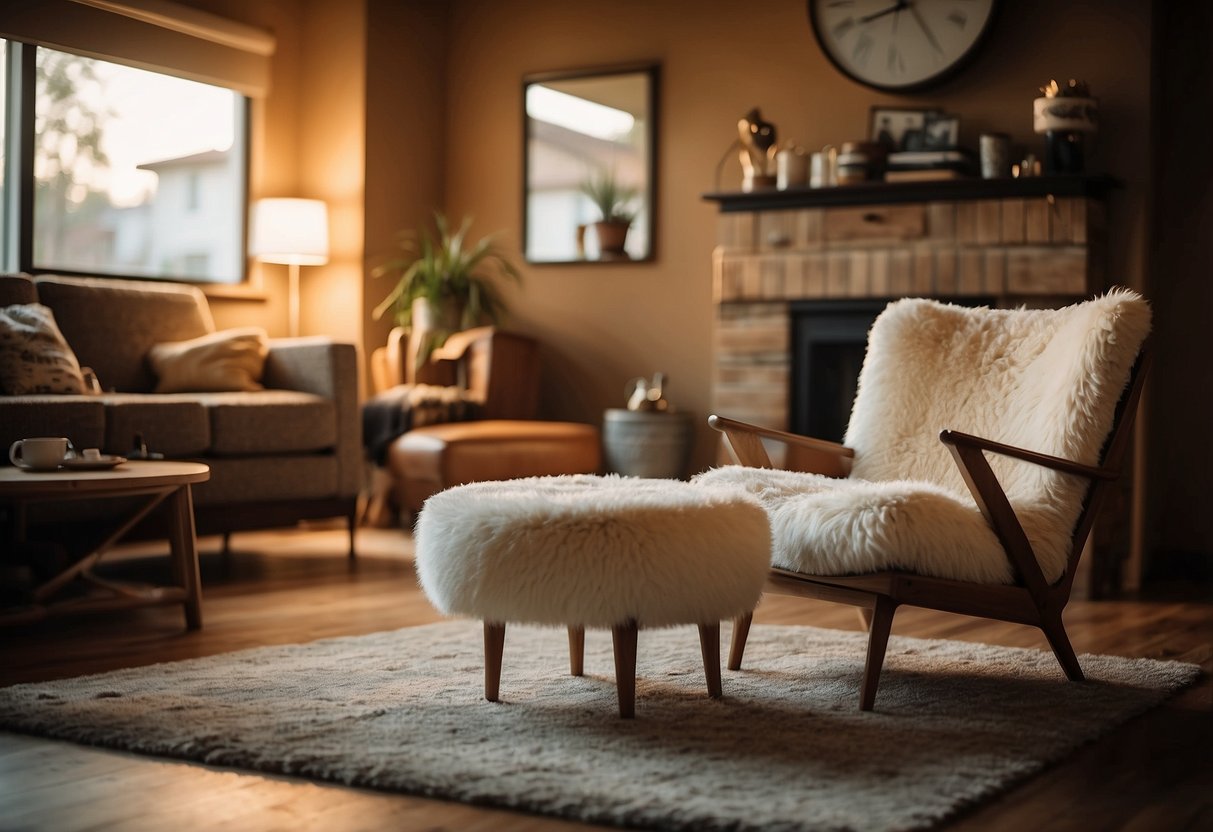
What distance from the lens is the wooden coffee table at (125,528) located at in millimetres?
3104

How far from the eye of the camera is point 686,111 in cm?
563

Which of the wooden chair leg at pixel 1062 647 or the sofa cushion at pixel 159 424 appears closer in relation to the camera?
the wooden chair leg at pixel 1062 647

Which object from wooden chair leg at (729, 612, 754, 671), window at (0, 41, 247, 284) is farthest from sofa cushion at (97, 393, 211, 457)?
wooden chair leg at (729, 612, 754, 671)

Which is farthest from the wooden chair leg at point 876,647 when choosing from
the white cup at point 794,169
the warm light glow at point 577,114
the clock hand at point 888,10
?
the warm light glow at point 577,114

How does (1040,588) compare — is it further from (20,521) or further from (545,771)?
(20,521)

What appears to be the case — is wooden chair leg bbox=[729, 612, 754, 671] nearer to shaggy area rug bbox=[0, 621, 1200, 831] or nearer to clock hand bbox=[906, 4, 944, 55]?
shaggy area rug bbox=[0, 621, 1200, 831]

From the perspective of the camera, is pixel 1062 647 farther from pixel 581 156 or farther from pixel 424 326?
pixel 581 156

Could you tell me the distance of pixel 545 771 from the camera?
206 centimetres

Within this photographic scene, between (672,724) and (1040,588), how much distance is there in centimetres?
80

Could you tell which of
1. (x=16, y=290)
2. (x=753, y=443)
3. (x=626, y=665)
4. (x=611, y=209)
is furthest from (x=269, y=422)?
(x=626, y=665)

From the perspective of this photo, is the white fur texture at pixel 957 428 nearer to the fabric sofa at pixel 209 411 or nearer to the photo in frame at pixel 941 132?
the photo in frame at pixel 941 132

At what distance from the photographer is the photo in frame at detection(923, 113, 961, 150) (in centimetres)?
482

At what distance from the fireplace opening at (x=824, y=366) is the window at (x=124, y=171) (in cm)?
251

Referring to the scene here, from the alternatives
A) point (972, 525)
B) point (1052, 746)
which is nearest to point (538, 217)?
point (972, 525)
